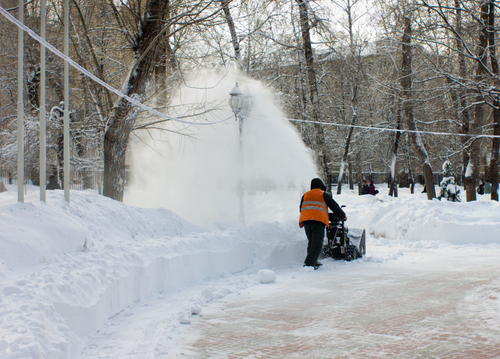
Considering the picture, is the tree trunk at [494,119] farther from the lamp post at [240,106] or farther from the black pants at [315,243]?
the black pants at [315,243]

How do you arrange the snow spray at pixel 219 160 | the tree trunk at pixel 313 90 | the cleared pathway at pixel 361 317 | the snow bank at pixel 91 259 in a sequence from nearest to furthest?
1. the snow bank at pixel 91 259
2. the cleared pathway at pixel 361 317
3. the snow spray at pixel 219 160
4. the tree trunk at pixel 313 90

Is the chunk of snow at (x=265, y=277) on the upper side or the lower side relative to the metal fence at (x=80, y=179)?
lower

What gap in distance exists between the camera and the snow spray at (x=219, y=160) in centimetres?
1196

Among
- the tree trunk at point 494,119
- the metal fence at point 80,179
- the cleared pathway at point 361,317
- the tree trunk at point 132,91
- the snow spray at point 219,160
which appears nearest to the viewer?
the cleared pathway at point 361,317

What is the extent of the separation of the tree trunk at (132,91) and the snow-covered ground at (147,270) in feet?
8.25

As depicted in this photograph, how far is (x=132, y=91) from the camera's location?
33.8 feet

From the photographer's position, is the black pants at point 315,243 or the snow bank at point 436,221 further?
the snow bank at point 436,221

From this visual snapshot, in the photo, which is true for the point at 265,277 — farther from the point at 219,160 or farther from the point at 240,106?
the point at 219,160

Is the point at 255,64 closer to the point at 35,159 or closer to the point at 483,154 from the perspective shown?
the point at 35,159

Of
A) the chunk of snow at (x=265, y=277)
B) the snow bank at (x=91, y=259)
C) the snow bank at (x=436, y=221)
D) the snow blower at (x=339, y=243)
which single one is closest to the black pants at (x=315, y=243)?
the snow blower at (x=339, y=243)

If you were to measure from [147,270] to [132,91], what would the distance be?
574cm

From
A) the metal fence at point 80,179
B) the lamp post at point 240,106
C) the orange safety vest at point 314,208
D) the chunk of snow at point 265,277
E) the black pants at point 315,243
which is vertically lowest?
the chunk of snow at point 265,277

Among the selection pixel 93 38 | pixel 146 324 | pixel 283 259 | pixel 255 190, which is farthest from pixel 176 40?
pixel 146 324

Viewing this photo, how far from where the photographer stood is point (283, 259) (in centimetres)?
845
